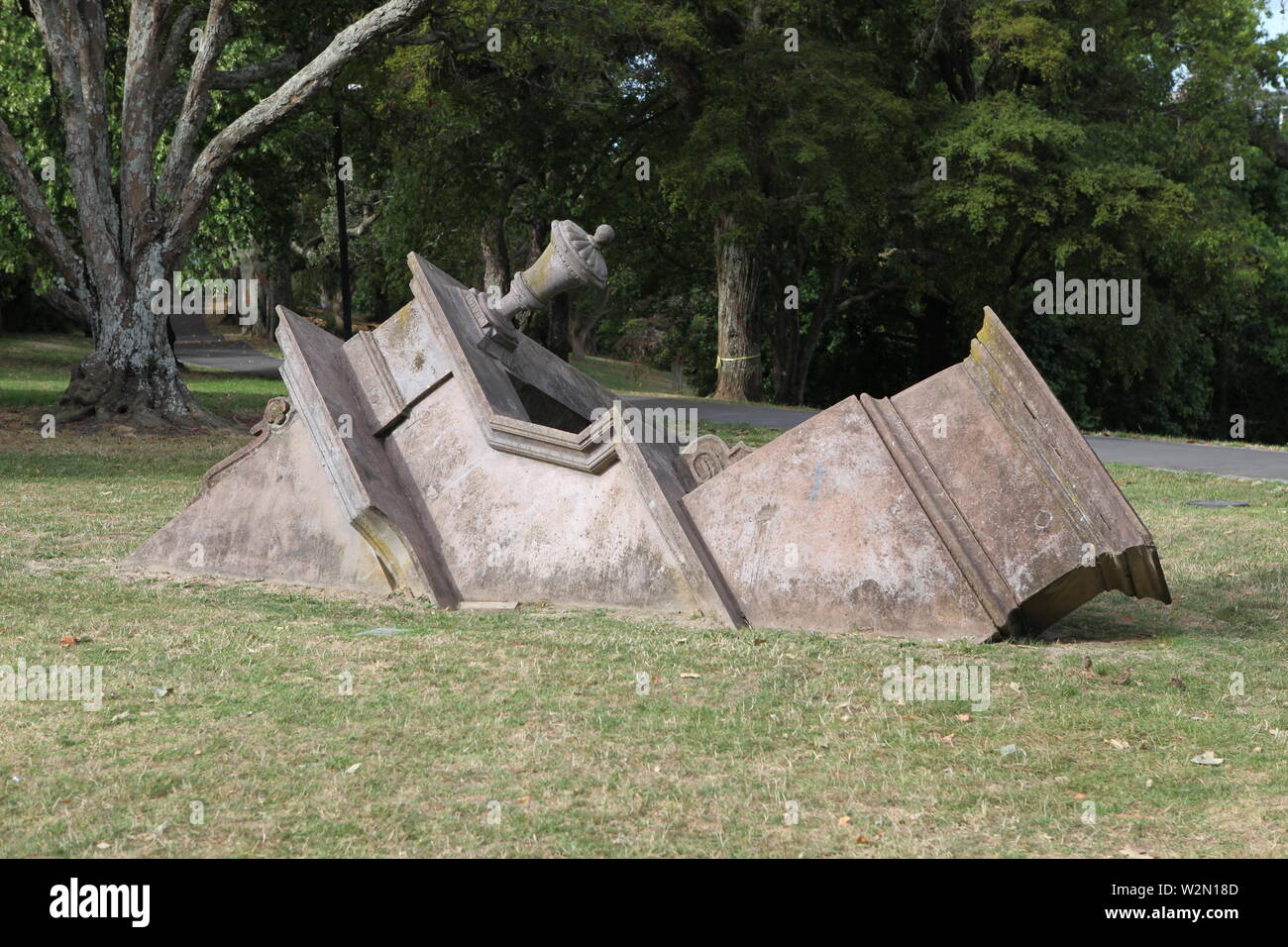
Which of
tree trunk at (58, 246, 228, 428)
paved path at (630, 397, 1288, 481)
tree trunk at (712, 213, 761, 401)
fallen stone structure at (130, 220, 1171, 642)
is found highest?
tree trunk at (712, 213, 761, 401)

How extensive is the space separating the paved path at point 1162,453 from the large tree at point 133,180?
21.0 ft

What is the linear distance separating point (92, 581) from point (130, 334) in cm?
1041

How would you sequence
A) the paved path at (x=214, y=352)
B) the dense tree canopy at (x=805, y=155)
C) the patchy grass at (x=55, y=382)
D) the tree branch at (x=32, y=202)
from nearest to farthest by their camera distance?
the tree branch at (x=32, y=202), the patchy grass at (x=55, y=382), the dense tree canopy at (x=805, y=155), the paved path at (x=214, y=352)

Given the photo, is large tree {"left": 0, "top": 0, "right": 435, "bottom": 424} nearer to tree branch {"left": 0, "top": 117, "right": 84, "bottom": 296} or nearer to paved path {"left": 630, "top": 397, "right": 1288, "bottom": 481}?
tree branch {"left": 0, "top": 117, "right": 84, "bottom": 296}

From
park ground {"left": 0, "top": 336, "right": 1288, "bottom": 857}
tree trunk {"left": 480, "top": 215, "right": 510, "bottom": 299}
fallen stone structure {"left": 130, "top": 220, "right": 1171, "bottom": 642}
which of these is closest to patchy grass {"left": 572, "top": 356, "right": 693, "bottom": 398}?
tree trunk {"left": 480, "top": 215, "right": 510, "bottom": 299}

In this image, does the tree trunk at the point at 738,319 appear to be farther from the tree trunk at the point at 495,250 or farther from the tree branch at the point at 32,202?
the tree branch at the point at 32,202

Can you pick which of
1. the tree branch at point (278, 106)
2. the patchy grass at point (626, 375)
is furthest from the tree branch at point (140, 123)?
the patchy grass at point (626, 375)

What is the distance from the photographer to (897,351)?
111 ft

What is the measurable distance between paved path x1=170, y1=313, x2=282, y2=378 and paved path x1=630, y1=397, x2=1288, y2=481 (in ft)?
45.9

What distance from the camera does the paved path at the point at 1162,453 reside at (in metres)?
15.6

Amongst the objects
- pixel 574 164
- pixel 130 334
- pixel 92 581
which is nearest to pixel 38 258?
pixel 130 334

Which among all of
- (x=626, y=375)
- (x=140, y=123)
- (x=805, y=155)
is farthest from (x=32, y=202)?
(x=626, y=375)

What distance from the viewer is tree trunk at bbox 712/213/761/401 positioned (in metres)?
25.6

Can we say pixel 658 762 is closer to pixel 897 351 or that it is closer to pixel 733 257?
pixel 733 257
